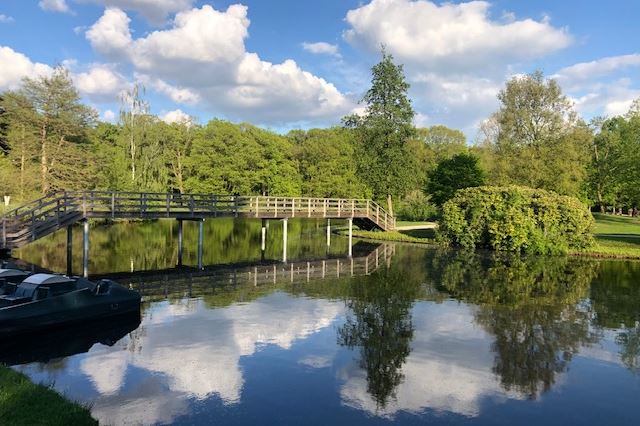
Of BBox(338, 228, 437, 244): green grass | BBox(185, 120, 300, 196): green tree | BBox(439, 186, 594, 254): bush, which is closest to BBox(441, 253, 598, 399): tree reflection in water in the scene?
BBox(439, 186, 594, 254): bush

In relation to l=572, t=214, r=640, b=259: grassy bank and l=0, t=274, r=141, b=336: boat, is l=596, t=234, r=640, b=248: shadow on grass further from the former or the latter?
l=0, t=274, r=141, b=336: boat

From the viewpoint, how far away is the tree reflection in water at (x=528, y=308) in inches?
465

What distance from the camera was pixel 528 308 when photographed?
1800cm

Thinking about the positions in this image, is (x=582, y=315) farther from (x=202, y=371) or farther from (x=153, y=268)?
(x=153, y=268)

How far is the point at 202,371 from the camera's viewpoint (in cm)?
1118

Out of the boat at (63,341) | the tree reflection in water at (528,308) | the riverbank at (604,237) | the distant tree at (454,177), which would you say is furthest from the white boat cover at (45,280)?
the distant tree at (454,177)

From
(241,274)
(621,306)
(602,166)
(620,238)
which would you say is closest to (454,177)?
(620,238)

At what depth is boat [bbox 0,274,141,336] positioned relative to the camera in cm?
1337

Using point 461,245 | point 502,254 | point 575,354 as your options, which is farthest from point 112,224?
point 575,354

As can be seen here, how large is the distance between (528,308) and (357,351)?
27.6 feet

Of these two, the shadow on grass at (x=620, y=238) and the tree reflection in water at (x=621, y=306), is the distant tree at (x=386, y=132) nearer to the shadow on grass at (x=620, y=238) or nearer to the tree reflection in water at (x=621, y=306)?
the shadow on grass at (x=620, y=238)

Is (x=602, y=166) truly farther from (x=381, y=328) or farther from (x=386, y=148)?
(x=381, y=328)

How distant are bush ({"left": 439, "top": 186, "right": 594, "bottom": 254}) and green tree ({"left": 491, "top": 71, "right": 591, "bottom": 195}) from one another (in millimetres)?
9949

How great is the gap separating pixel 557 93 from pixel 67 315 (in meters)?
46.0
